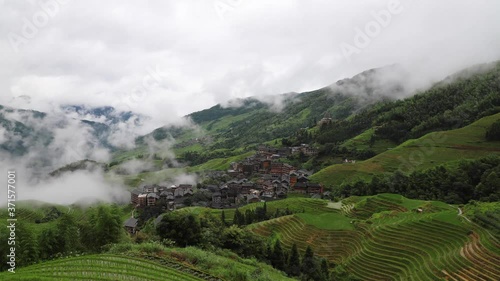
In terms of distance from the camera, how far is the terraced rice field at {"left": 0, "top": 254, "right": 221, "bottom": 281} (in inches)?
707

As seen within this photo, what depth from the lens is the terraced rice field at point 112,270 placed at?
18.0 metres

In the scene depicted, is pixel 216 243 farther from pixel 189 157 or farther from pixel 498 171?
pixel 189 157

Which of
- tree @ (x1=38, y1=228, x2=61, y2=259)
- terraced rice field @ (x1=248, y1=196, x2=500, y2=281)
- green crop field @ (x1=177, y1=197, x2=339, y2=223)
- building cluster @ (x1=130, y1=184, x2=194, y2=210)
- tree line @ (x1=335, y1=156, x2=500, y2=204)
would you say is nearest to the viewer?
terraced rice field @ (x1=248, y1=196, x2=500, y2=281)

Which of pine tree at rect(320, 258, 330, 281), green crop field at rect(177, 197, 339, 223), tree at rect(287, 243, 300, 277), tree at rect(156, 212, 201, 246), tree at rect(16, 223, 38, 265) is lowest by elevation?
pine tree at rect(320, 258, 330, 281)

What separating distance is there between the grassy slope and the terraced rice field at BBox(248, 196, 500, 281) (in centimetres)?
3274

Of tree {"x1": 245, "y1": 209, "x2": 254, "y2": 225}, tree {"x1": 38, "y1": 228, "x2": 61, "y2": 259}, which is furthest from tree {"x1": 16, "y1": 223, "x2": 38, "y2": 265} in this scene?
tree {"x1": 245, "y1": 209, "x2": 254, "y2": 225}

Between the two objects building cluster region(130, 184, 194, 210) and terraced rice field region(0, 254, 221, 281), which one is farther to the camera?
building cluster region(130, 184, 194, 210)

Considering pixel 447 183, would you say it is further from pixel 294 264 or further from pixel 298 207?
pixel 294 264

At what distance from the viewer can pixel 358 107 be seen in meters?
198

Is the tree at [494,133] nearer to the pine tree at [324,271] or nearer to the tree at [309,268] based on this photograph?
the pine tree at [324,271]

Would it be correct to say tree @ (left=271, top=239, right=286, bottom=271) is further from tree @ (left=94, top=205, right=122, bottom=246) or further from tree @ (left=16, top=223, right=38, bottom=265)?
tree @ (left=16, top=223, right=38, bottom=265)

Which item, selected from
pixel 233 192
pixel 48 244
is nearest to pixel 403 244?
pixel 48 244

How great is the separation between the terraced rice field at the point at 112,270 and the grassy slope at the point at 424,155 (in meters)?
63.7

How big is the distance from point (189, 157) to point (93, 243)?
137m
